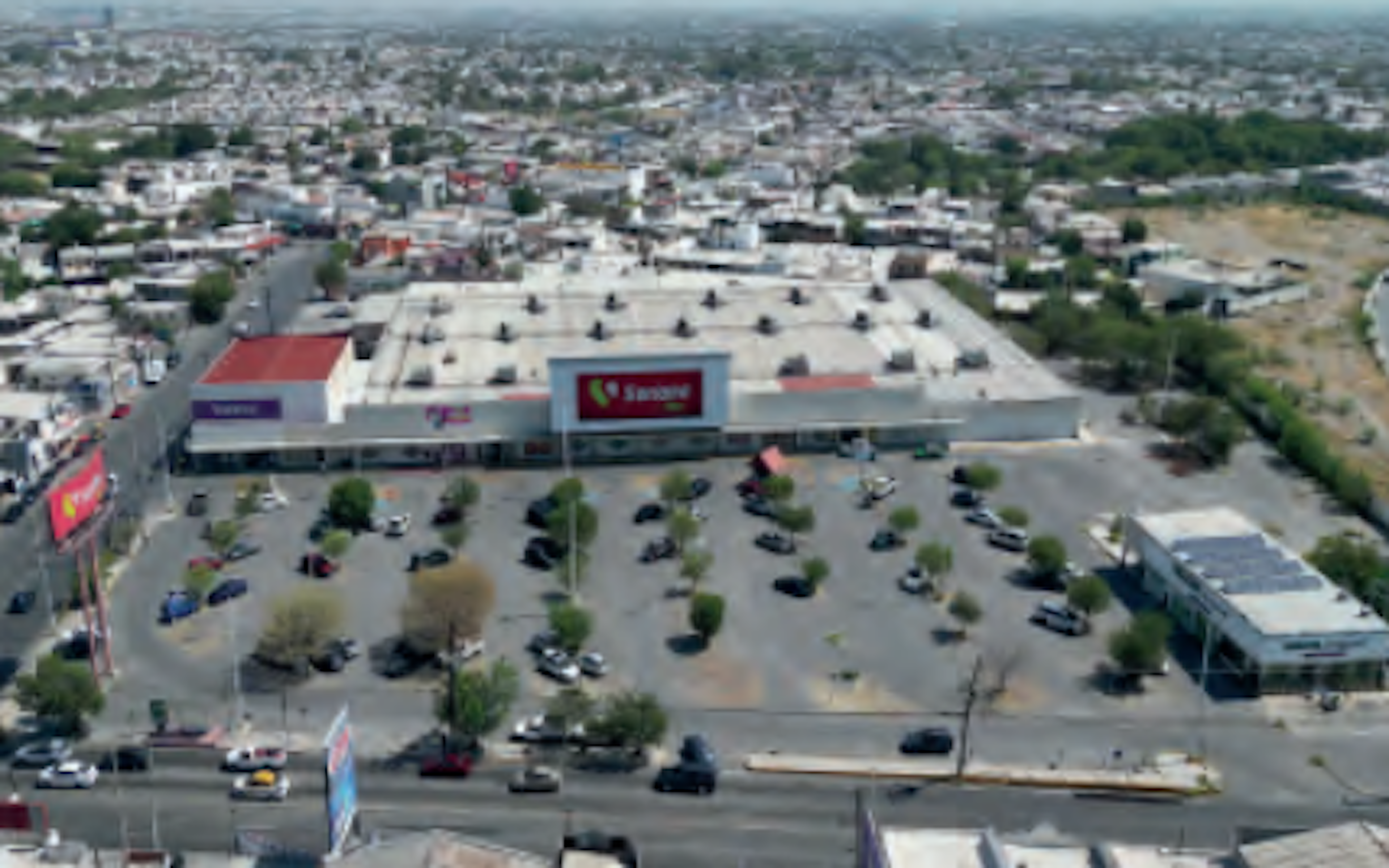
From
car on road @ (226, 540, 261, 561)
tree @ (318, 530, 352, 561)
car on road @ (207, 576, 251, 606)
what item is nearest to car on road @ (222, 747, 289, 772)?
car on road @ (207, 576, 251, 606)

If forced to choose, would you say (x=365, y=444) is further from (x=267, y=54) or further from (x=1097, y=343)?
(x=267, y=54)

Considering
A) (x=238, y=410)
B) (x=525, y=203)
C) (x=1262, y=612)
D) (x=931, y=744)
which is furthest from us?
(x=525, y=203)

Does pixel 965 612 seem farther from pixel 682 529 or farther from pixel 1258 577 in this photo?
pixel 682 529

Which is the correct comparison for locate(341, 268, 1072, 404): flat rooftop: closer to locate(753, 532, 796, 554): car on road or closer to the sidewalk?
locate(753, 532, 796, 554): car on road

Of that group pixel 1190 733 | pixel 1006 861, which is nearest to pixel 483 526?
pixel 1190 733

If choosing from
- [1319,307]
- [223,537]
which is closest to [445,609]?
[223,537]

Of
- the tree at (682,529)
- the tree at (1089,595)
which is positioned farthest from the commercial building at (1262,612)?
the tree at (682,529)

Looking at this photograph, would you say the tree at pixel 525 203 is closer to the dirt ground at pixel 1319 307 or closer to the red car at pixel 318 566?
the dirt ground at pixel 1319 307
